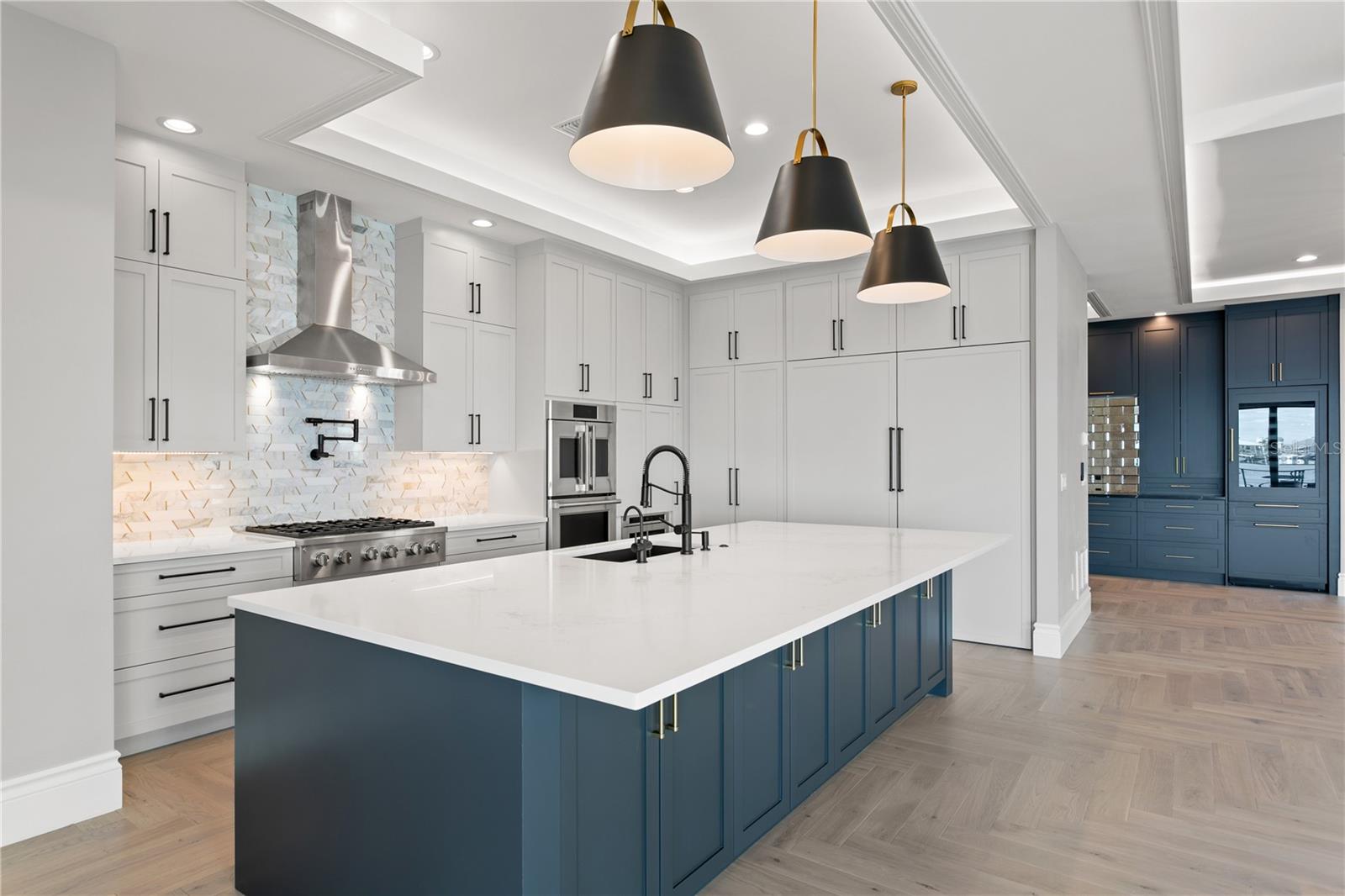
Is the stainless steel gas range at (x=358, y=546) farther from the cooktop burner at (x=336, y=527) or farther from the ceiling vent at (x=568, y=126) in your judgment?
the ceiling vent at (x=568, y=126)

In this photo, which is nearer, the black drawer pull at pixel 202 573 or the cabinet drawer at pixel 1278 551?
the black drawer pull at pixel 202 573

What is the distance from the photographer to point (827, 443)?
18.9 ft

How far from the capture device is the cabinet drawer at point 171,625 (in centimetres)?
314

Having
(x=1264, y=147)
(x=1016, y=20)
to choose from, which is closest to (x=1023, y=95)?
(x=1016, y=20)

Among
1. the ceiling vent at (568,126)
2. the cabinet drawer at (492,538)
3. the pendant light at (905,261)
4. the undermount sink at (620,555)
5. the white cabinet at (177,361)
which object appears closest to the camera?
the undermount sink at (620,555)

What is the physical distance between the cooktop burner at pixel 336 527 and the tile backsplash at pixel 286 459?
7.0 inches

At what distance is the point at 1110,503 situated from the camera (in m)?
7.90

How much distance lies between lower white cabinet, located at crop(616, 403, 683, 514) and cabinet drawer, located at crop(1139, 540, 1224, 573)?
4.70 m

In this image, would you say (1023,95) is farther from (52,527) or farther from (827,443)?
(52,527)

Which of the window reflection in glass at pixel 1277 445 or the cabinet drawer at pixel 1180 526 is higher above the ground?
the window reflection in glass at pixel 1277 445

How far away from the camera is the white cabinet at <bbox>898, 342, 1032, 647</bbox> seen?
4934mm

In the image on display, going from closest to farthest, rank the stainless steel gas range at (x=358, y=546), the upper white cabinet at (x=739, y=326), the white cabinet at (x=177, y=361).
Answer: the white cabinet at (x=177, y=361) < the stainless steel gas range at (x=358, y=546) < the upper white cabinet at (x=739, y=326)

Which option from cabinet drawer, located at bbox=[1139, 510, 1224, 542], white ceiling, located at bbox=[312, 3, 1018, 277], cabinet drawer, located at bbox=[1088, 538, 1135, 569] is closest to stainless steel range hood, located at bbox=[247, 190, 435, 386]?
white ceiling, located at bbox=[312, 3, 1018, 277]

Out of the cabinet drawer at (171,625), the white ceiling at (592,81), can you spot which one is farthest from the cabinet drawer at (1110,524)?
the cabinet drawer at (171,625)
